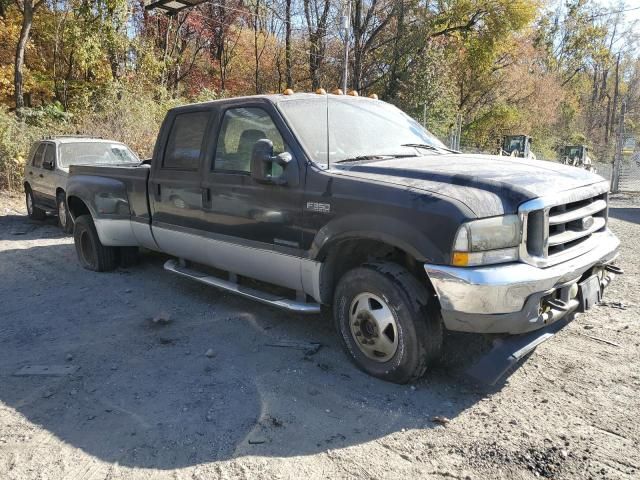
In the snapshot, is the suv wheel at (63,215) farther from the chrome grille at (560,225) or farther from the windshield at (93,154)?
the chrome grille at (560,225)

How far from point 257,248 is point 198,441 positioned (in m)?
1.75

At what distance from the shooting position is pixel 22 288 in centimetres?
620

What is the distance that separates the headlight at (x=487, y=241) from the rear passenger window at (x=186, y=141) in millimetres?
2875

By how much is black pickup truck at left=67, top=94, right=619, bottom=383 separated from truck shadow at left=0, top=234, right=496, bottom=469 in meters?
0.33

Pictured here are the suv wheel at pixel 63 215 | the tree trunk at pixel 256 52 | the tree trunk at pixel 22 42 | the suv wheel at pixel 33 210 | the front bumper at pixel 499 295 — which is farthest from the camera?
the tree trunk at pixel 256 52

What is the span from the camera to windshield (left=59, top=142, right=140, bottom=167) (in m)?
10.2

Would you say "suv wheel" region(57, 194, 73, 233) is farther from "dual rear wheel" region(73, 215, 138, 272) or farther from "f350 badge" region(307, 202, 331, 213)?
"f350 badge" region(307, 202, 331, 213)

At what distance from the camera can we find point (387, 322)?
11.4ft

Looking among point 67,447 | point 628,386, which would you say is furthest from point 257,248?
point 628,386

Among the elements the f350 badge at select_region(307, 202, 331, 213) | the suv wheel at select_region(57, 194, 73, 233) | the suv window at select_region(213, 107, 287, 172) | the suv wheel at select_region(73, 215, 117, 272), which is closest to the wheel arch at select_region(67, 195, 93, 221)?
the suv wheel at select_region(73, 215, 117, 272)

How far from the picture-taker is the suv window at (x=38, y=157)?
10773 mm

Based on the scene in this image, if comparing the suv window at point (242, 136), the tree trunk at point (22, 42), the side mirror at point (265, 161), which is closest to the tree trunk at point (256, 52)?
the tree trunk at point (22, 42)

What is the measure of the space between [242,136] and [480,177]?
7.19ft

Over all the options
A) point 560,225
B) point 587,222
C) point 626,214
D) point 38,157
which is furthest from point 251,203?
point 626,214
